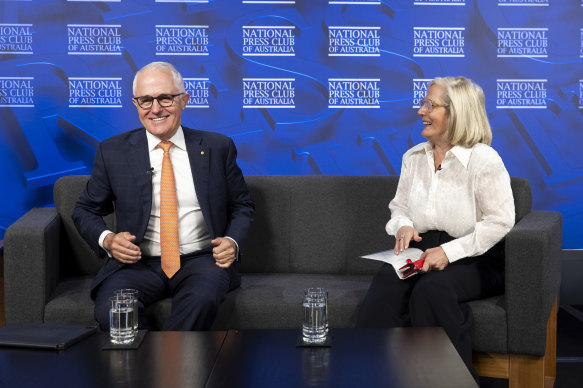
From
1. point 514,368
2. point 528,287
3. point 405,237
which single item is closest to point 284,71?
point 405,237

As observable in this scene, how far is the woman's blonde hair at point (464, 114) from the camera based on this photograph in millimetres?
2932

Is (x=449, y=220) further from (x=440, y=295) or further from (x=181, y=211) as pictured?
(x=181, y=211)

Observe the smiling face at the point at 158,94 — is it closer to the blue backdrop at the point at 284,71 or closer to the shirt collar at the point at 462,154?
the shirt collar at the point at 462,154

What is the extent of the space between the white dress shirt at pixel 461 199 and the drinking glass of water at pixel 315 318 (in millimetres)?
912

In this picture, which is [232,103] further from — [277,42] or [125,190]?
[125,190]

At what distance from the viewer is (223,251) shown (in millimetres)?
2832

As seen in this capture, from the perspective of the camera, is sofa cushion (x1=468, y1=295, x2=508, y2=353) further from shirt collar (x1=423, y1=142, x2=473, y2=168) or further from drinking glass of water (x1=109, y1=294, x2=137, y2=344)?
drinking glass of water (x1=109, y1=294, x2=137, y2=344)

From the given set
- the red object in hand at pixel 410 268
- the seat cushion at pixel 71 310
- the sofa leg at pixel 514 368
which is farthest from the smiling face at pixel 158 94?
the sofa leg at pixel 514 368

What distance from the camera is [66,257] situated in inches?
131

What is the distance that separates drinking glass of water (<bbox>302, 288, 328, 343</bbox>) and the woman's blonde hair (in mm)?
1193

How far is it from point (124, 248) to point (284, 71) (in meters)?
1.87

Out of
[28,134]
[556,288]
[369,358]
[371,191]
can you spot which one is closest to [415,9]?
[371,191]

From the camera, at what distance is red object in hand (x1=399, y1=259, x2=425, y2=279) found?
9.12 ft

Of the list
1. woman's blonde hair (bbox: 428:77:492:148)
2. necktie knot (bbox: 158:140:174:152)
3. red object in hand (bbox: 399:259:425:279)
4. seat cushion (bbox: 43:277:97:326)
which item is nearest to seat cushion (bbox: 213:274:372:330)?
red object in hand (bbox: 399:259:425:279)
